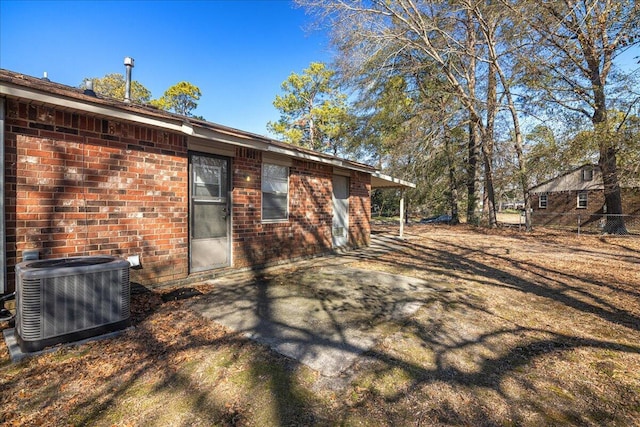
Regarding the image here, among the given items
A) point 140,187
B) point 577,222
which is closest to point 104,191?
point 140,187

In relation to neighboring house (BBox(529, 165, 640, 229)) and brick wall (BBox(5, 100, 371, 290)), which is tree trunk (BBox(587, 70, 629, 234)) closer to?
neighboring house (BBox(529, 165, 640, 229))

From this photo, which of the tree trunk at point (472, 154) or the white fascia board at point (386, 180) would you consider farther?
the tree trunk at point (472, 154)

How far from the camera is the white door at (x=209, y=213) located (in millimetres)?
5203

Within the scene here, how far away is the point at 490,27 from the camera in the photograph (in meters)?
13.8

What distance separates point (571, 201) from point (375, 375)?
31.0 meters

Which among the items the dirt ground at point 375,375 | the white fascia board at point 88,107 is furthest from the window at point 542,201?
the white fascia board at point 88,107

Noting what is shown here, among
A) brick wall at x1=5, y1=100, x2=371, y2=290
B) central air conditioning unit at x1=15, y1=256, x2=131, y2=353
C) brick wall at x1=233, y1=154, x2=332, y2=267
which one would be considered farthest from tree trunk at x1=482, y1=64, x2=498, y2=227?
central air conditioning unit at x1=15, y1=256, x2=131, y2=353

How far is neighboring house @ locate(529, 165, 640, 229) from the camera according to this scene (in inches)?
892

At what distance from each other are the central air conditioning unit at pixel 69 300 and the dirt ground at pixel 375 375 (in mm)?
158

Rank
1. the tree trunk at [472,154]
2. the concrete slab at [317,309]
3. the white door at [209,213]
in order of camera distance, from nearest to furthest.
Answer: the concrete slab at [317,309] → the white door at [209,213] → the tree trunk at [472,154]

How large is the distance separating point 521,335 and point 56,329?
15.2ft

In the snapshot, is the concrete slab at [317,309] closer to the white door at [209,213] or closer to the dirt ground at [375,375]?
the dirt ground at [375,375]

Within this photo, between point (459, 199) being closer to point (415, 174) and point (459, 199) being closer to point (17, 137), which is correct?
point (415, 174)

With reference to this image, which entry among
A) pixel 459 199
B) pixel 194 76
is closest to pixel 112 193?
pixel 459 199
